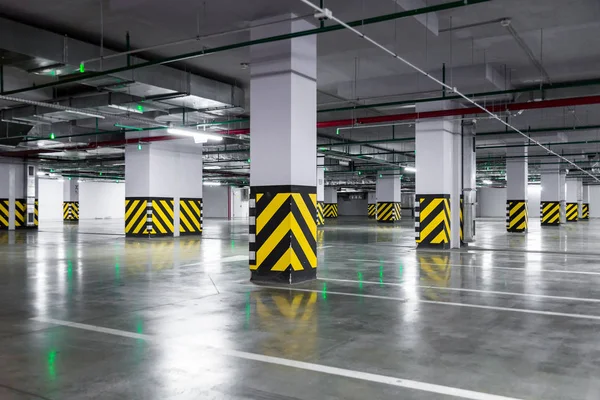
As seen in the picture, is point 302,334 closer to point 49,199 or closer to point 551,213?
point 551,213

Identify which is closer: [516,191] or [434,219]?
[434,219]

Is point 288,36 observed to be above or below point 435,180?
above

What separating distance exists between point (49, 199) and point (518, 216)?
134ft

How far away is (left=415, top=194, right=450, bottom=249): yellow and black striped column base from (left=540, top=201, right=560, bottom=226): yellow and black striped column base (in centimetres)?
2382

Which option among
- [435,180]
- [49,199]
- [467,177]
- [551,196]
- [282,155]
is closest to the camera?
[282,155]

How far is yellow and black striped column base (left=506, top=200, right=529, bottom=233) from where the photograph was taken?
92.6 ft

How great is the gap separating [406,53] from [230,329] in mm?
9196

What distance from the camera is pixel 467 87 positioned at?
14703 millimetres

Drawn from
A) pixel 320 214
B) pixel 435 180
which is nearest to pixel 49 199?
pixel 320 214

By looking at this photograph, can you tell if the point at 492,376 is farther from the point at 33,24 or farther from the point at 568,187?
the point at 568,187

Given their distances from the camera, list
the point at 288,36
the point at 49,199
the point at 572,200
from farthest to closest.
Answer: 1. the point at 49,199
2. the point at 572,200
3. the point at 288,36

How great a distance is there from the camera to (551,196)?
37594 millimetres

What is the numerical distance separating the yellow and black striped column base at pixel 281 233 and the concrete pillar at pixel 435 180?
24.5 ft

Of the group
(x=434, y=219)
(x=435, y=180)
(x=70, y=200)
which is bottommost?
(x=434, y=219)
